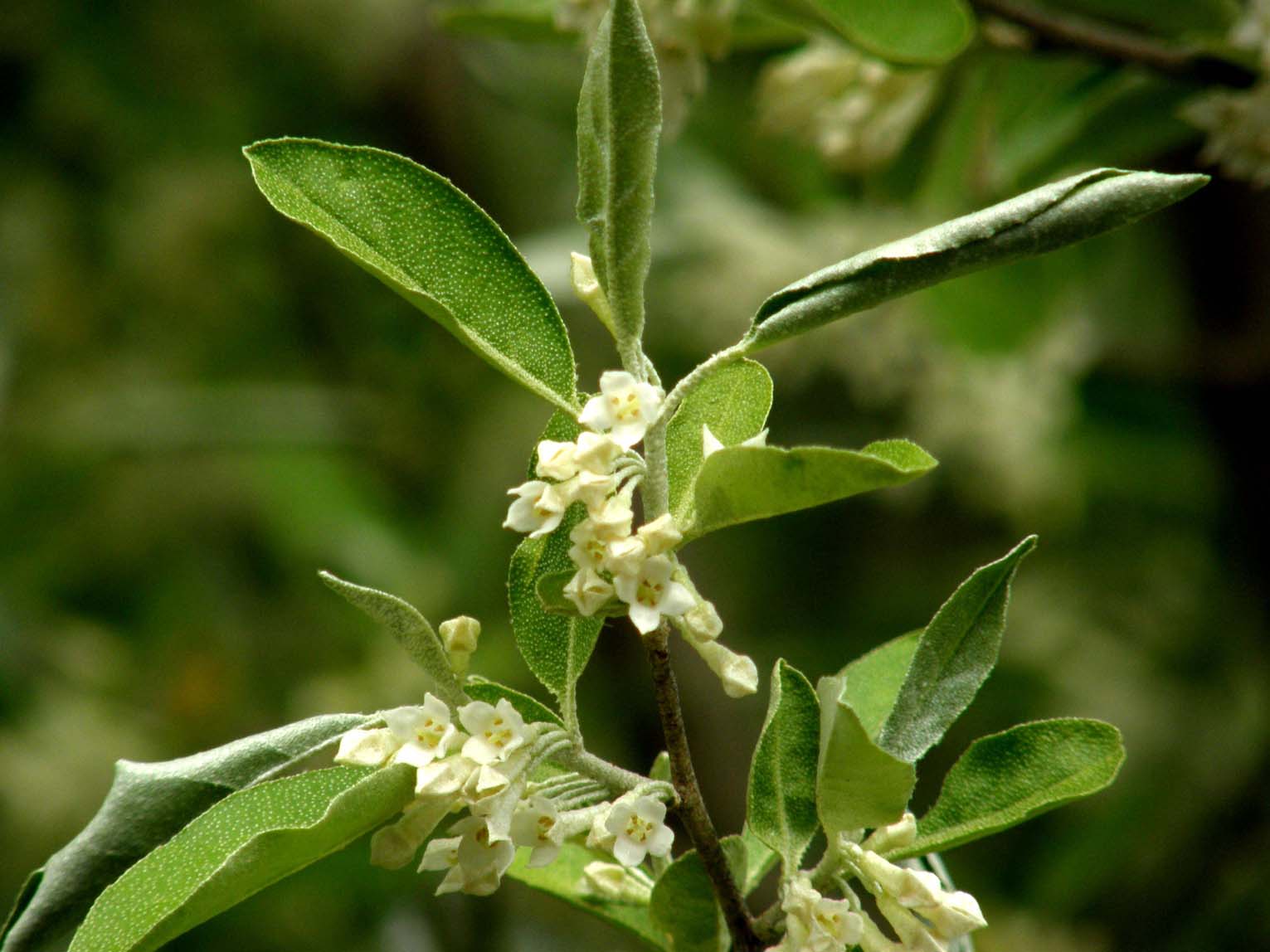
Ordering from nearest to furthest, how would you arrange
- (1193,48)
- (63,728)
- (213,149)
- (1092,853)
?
1. (1193,48)
2. (1092,853)
3. (63,728)
4. (213,149)

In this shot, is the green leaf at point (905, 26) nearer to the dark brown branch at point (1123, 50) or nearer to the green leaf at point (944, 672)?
the dark brown branch at point (1123, 50)

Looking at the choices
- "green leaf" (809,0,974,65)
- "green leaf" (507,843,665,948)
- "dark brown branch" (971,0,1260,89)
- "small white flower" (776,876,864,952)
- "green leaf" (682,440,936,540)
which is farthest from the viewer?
"dark brown branch" (971,0,1260,89)

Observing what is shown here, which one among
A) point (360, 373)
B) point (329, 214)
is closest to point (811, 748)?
point (329, 214)

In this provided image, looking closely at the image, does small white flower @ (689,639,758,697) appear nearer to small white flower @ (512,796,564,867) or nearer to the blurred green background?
small white flower @ (512,796,564,867)

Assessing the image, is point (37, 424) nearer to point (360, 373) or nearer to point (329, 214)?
point (360, 373)

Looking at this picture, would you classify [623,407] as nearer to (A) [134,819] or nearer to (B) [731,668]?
(B) [731,668]

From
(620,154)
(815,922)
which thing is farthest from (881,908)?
(620,154)

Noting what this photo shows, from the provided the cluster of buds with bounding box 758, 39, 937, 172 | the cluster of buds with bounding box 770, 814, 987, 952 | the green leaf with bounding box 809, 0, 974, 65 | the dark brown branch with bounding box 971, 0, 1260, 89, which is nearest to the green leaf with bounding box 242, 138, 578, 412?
the cluster of buds with bounding box 770, 814, 987, 952
